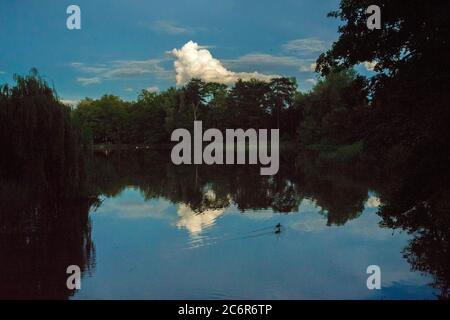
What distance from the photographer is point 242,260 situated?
1187cm

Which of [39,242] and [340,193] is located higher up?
[340,193]

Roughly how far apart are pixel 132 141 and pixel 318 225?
91835 millimetres

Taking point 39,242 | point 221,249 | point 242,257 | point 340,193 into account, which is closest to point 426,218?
point 242,257

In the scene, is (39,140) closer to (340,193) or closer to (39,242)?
(39,242)

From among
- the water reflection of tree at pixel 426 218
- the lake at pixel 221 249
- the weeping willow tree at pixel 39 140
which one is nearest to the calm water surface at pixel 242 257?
the lake at pixel 221 249

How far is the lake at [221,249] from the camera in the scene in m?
9.70

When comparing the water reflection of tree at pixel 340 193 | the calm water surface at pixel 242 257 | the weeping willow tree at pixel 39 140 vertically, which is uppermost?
the weeping willow tree at pixel 39 140

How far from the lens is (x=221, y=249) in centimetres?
1288

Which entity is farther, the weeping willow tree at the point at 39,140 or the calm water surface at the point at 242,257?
the weeping willow tree at the point at 39,140

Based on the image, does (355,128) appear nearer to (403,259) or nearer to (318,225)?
(318,225)

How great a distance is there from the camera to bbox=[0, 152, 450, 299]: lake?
382 inches

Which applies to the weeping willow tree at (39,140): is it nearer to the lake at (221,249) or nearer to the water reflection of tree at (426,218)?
the lake at (221,249)

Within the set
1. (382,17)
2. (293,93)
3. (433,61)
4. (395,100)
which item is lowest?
(395,100)

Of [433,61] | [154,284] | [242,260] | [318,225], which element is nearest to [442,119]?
[433,61]
